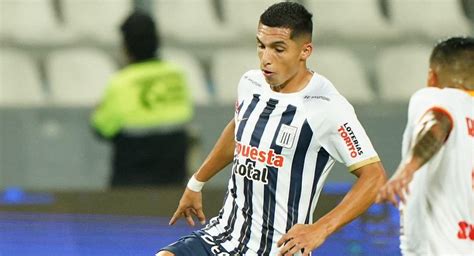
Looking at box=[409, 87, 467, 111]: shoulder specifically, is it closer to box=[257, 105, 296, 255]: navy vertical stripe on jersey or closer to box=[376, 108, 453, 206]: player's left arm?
box=[376, 108, 453, 206]: player's left arm

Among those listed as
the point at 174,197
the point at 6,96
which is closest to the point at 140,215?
the point at 174,197

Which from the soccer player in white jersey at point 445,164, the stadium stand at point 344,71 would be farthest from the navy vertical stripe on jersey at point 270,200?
the stadium stand at point 344,71

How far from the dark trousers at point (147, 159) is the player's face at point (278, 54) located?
2.75 metres

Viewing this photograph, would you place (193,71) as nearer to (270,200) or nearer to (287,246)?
(270,200)

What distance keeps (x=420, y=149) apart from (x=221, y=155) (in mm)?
1445

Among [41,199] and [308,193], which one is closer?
[308,193]

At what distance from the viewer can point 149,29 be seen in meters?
7.62

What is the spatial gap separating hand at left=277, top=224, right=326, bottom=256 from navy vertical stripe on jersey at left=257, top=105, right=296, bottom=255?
27 cm

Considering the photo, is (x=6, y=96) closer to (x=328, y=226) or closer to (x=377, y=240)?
(x=377, y=240)

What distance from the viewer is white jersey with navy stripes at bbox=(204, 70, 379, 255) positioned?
4.80 m

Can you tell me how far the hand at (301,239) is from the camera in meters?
4.57

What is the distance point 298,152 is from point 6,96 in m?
3.34

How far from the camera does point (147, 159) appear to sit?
7645 mm

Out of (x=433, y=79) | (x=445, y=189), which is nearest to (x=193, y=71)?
(x=433, y=79)
